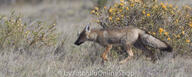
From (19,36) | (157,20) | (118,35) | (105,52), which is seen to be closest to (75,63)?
(105,52)

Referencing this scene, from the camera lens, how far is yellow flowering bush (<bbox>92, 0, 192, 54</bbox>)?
7699mm

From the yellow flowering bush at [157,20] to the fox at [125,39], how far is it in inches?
13.5

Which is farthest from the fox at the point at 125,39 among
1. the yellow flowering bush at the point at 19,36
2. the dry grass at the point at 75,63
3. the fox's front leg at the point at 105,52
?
the yellow flowering bush at the point at 19,36

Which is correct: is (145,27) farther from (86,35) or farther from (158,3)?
(86,35)

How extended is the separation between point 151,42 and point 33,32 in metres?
3.25

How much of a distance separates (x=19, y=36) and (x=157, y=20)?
146 inches

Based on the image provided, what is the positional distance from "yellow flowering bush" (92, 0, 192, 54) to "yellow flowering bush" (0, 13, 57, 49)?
1.71 metres

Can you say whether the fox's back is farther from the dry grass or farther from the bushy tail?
the dry grass

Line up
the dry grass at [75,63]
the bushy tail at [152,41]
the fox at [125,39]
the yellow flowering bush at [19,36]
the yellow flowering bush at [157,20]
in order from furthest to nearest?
the yellow flowering bush at [19,36]
the yellow flowering bush at [157,20]
the fox at [125,39]
the bushy tail at [152,41]
the dry grass at [75,63]

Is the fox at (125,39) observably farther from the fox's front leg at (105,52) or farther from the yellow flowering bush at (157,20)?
the yellow flowering bush at (157,20)

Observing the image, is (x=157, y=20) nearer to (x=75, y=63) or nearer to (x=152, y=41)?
(x=152, y=41)

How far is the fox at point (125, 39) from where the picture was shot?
738cm

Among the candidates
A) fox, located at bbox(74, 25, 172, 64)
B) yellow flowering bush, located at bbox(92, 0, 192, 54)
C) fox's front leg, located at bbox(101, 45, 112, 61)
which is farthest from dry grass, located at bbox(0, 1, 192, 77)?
yellow flowering bush, located at bbox(92, 0, 192, 54)

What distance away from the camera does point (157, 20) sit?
7957 millimetres
